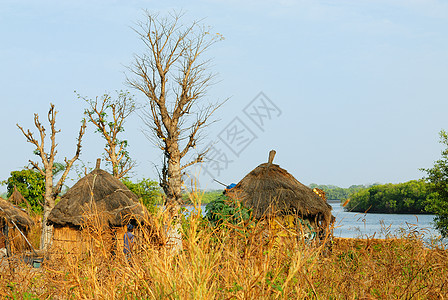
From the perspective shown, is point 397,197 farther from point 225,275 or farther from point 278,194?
point 225,275

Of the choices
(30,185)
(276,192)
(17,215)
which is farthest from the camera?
(30,185)

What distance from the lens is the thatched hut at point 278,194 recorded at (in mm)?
11820

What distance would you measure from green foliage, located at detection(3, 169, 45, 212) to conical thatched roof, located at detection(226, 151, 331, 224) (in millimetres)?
17702

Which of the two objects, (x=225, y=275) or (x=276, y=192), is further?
(x=276, y=192)

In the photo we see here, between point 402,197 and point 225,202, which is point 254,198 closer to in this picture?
point 225,202

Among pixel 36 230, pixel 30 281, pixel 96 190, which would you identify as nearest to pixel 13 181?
pixel 36 230

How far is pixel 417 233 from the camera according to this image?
7227 millimetres

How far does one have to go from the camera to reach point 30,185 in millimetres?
27016

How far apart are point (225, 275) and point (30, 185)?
25.1 metres

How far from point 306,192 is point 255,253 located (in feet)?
27.7

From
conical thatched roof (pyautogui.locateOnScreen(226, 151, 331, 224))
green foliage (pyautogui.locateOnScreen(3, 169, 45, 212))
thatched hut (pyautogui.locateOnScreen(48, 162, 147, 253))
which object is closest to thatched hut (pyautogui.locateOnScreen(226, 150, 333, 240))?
conical thatched roof (pyautogui.locateOnScreen(226, 151, 331, 224))

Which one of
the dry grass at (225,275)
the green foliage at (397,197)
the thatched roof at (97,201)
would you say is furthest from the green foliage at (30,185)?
the green foliage at (397,197)

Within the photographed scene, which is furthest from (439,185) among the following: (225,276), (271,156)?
(225,276)

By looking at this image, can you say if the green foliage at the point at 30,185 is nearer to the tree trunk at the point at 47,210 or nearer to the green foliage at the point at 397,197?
the tree trunk at the point at 47,210
